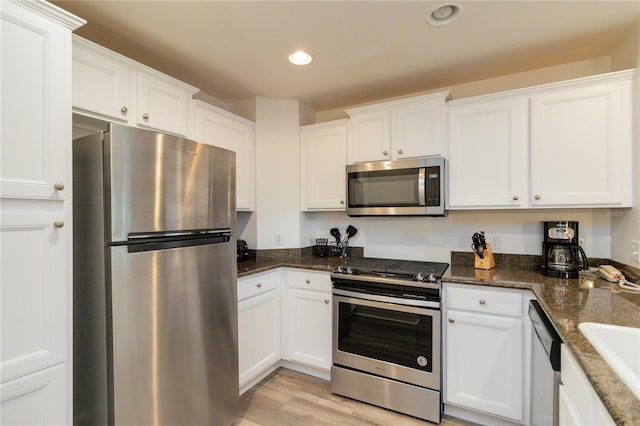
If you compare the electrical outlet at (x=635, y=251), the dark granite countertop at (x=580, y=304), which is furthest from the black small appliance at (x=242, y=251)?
the electrical outlet at (x=635, y=251)

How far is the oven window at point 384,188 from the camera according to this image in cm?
231

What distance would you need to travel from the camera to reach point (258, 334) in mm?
2359

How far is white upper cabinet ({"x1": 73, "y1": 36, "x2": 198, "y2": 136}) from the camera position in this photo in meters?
1.56

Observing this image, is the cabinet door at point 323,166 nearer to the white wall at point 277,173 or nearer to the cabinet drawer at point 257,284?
the white wall at point 277,173

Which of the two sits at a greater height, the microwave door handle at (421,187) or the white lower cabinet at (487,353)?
the microwave door handle at (421,187)

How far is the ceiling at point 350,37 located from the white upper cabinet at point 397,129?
0.23m

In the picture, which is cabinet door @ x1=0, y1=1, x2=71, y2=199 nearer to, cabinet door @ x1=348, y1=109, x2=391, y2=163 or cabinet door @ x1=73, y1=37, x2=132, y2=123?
cabinet door @ x1=73, y1=37, x2=132, y2=123

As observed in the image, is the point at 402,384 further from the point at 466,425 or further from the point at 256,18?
the point at 256,18

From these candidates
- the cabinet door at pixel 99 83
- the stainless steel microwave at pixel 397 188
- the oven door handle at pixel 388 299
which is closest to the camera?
the cabinet door at pixel 99 83

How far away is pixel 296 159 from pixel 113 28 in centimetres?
162

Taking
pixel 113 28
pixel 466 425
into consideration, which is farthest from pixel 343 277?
pixel 113 28

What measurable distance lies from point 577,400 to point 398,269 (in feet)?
4.26

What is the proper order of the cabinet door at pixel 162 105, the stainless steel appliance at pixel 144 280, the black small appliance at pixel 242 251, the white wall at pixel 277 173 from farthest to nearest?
the white wall at pixel 277 173, the black small appliance at pixel 242 251, the cabinet door at pixel 162 105, the stainless steel appliance at pixel 144 280

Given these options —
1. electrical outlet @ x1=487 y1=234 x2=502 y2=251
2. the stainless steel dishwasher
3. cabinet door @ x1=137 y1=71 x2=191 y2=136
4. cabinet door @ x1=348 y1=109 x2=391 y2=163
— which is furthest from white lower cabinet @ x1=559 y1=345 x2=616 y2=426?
cabinet door @ x1=137 y1=71 x2=191 y2=136
